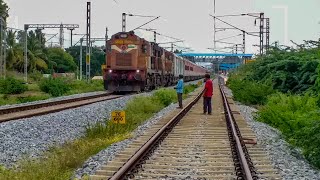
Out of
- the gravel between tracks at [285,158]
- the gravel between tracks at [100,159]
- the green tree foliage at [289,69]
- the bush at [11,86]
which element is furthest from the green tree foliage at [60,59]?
the gravel between tracks at [100,159]

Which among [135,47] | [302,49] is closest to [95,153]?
[302,49]

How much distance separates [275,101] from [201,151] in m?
11.7

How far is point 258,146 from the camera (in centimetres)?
1270

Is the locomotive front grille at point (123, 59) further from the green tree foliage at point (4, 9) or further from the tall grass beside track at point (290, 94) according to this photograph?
the green tree foliage at point (4, 9)

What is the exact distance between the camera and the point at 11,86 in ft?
154

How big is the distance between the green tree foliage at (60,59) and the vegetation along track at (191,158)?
87.5 metres

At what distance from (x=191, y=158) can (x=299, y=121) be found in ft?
12.9

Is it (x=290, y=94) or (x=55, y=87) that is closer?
(x=290, y=94)

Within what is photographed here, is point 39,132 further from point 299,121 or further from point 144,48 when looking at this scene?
point 144,48

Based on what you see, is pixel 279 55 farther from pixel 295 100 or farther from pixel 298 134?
pixel 298 134

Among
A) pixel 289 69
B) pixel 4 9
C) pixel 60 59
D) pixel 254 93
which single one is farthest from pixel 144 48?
pixel 60 59

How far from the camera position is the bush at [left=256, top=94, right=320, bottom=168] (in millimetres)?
10977

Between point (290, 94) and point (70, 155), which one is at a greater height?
point (290, 94)

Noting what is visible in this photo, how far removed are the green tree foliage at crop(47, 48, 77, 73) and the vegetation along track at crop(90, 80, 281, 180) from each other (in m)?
87.5
